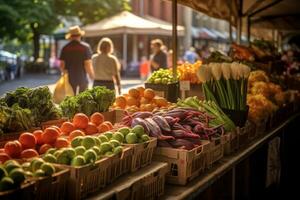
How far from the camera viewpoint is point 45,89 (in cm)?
366

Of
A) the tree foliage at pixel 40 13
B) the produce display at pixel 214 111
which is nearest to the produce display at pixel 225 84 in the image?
the produce display at pixel 214 111

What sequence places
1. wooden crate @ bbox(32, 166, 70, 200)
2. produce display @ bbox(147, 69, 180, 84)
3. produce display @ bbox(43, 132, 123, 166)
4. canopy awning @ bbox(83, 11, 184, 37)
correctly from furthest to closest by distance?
canopy awning @ bbox(83, 11, 184, 37)
produce display @ bbox(147, 69, 180, 84)
produce display @ bbox(43, 132, 123, 166)
wooden crate @ bbox(32, 166, 70, 200)

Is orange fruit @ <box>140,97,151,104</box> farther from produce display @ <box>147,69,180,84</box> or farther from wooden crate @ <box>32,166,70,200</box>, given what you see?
wooden crate @ <box>32,166,70,200</box>

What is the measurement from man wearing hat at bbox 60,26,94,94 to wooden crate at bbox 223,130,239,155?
425 cm

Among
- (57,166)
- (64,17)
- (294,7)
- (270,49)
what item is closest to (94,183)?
(57,166)

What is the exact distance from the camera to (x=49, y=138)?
2.85m

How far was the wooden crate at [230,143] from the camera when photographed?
3.73 m

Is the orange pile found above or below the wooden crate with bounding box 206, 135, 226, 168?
above

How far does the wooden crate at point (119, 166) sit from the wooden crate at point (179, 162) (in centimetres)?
33

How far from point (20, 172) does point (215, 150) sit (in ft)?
5.73

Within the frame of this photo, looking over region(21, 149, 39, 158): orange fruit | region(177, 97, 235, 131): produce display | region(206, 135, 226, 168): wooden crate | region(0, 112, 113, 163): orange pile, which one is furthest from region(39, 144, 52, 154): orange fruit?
region(177, 97, 235, 131): produce display

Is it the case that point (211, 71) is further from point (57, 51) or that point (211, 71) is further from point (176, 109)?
point (57, 51)

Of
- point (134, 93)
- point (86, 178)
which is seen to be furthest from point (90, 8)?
point (86, 178)

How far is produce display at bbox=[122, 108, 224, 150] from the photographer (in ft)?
10.2
